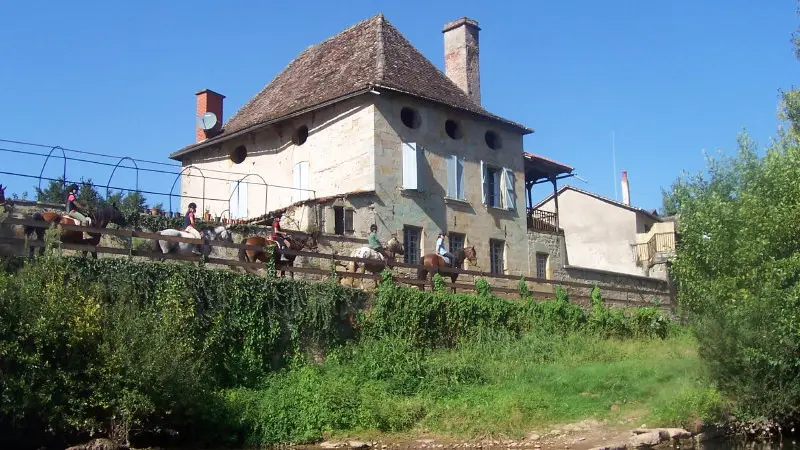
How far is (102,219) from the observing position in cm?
2247

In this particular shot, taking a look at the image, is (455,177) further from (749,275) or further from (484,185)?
(749,275)

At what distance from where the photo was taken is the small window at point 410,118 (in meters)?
31.4

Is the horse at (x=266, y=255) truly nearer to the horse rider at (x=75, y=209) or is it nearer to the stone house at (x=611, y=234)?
the horse rider at (x=75, y=209)

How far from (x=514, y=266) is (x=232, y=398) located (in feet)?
56.4

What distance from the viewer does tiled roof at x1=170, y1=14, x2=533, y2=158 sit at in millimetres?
30984

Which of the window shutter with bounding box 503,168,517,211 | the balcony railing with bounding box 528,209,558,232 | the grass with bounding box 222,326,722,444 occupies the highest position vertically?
the window shutter with bounding box 503,168,517,211

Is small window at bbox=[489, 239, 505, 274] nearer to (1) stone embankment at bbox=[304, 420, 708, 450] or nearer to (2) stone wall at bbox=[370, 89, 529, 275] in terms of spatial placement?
(2) stone wall at bbox=[370, 89, 529, 275]

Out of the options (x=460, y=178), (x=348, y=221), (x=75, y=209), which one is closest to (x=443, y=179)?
(x=460, y=178)

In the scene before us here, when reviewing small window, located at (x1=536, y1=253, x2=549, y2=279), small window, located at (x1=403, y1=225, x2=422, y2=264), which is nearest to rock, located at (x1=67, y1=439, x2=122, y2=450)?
small window, located at (x1=403, y1=225, x2=422, y2=264)

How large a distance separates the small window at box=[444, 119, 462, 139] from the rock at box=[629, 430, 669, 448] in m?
17.4

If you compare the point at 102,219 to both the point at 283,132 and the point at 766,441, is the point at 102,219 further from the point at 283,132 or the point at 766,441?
the point at 766,441

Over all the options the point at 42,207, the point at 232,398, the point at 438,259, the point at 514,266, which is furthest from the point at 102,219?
the point at 514,266

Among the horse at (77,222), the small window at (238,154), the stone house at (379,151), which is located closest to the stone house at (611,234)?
the stone house at (379,151)

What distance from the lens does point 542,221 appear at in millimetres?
36688
